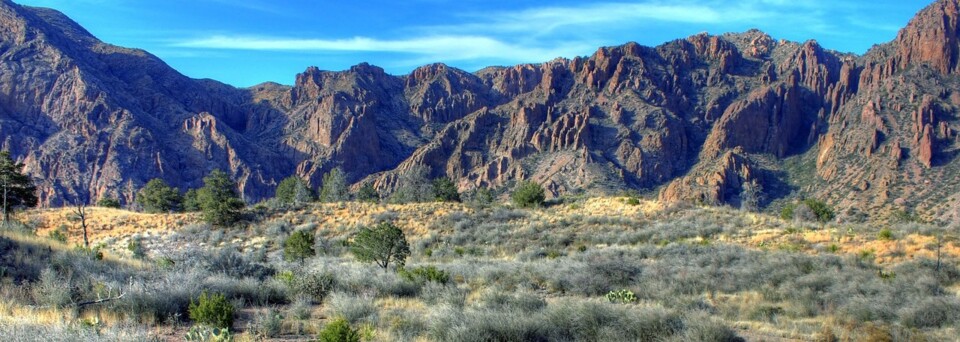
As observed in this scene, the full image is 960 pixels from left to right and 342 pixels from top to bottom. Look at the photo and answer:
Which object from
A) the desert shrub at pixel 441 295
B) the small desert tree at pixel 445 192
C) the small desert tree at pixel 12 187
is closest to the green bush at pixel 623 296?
the desert shrub at pixel 441 295

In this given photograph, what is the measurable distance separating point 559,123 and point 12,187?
396ft

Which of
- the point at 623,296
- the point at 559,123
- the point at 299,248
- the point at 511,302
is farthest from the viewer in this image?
the point at 559,123

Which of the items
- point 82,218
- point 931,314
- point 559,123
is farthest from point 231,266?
point 559,123

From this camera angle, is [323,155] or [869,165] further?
[323,155]

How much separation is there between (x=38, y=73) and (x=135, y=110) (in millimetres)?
20467

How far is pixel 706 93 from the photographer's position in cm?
16675

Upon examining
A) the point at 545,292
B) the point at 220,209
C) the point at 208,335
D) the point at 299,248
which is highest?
the point at 208,335

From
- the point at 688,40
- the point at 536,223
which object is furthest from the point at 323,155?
the point at 536,223

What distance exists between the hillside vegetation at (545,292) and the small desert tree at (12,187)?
19928 millimetres

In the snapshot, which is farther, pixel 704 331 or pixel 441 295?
pixel 441 295

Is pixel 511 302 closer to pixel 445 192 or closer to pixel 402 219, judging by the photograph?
pixel 402 219

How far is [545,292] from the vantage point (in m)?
15.9

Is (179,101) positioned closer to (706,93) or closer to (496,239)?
(706,93)

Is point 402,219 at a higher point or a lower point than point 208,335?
lower
